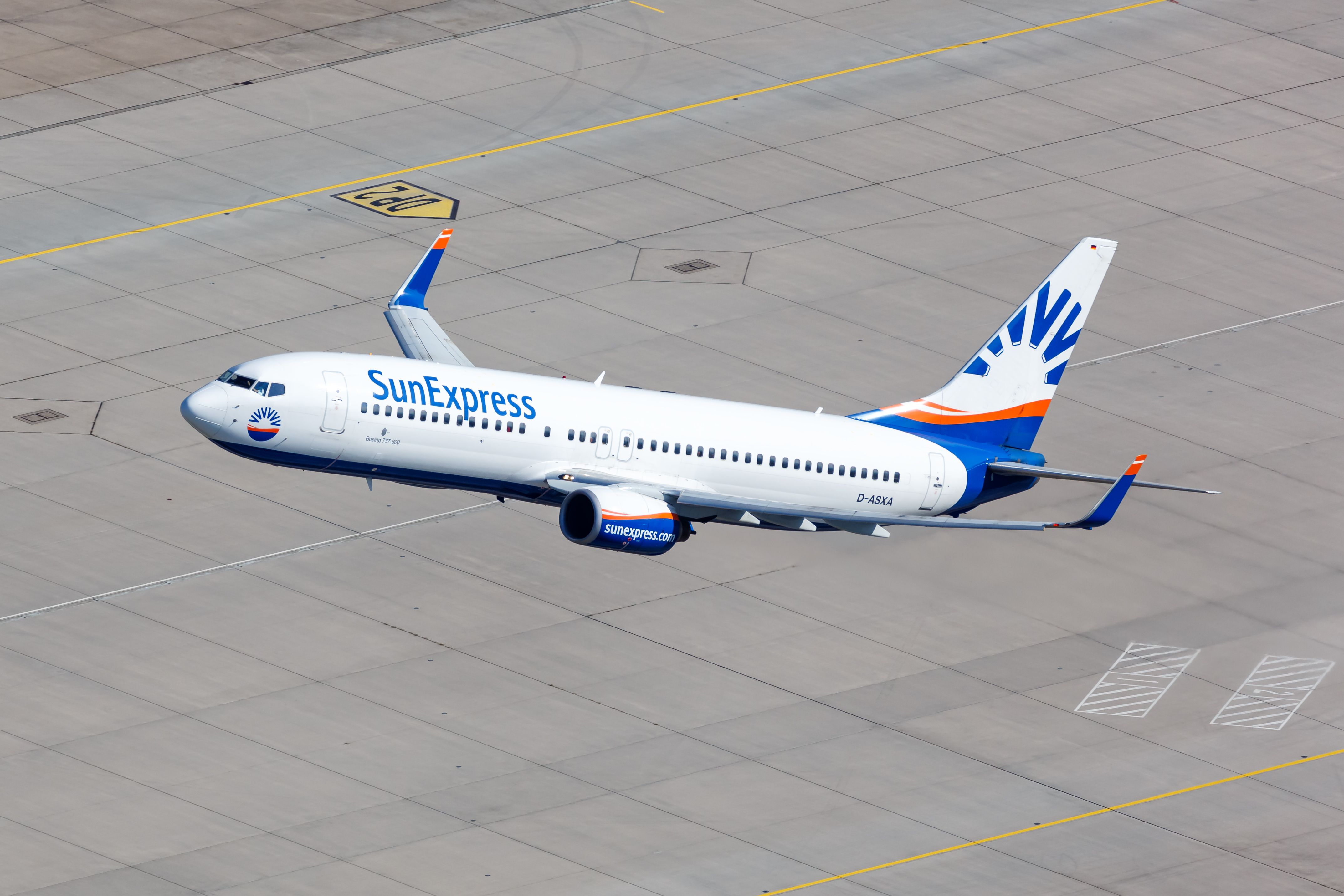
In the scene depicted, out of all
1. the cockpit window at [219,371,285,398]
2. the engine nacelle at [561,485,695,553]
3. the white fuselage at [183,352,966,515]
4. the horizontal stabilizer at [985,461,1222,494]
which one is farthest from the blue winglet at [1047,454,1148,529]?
the cockpit window at [219,371,285,398]

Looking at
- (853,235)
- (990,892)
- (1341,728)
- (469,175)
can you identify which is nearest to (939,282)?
(853,235)

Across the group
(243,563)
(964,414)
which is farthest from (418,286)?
(964,414)

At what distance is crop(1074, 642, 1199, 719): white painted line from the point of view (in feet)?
251

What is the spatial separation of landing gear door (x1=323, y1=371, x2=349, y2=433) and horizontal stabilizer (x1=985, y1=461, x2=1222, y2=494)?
2015 cm

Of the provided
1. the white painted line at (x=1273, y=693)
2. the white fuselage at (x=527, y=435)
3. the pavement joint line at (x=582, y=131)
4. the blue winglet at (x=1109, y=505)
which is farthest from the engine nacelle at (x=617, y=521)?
the pavement joint line at (x=582, y=131)

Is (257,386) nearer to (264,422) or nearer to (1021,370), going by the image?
(264,422)

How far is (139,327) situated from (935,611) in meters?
31.4

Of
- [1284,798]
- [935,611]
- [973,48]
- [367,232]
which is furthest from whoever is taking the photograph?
[973,48]

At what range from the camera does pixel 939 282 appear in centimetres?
10125

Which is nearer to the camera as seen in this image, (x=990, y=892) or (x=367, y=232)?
(x=990, y=892)

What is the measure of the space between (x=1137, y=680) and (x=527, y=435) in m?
19.6

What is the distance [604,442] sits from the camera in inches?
2990

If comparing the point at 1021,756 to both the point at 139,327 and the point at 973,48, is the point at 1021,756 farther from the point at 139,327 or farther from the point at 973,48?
the point at 973,48

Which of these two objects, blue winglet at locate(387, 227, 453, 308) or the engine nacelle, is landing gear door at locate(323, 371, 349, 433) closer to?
the engine nacelle
